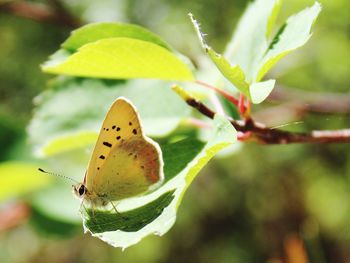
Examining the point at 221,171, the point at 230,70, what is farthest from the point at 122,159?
the point at 221,171

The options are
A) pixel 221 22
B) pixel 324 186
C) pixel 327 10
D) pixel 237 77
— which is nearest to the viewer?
pixel 237 77

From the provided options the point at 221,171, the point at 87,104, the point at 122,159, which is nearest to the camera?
the point at 122,159

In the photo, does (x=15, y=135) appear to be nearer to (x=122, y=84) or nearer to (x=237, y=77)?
(x=122, y=84)

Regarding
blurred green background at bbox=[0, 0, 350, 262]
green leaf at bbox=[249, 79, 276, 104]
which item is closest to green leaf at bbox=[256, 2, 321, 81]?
green leaf at bbox=[249, 79, 276, 104]

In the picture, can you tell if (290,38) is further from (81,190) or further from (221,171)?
(221,171)

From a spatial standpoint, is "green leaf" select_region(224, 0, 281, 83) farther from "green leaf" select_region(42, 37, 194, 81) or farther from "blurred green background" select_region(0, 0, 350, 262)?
"blurred green background" select_region(0, 0, 350, 262)

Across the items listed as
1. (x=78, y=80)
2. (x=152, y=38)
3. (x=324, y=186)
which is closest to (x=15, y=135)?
(x=78, y=80)
